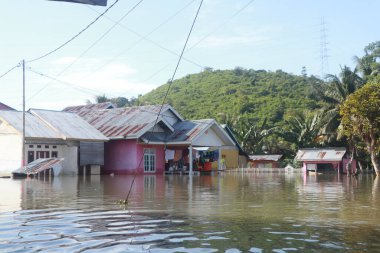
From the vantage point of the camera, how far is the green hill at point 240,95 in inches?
2280

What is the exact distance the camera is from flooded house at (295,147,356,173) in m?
36.0

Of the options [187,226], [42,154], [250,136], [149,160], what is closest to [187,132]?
[149,160]

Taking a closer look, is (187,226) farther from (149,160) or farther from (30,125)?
(149,160)

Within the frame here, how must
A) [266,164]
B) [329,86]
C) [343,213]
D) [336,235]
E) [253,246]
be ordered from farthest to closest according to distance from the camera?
1. [266,164]
2. [329,86]
3. [343,213]
4. [336,235]
5. [253,246]

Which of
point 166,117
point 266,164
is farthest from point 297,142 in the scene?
point 166,117

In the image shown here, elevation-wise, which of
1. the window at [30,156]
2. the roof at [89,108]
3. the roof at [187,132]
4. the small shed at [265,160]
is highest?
the roof at [89,108]

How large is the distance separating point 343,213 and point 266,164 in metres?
34.3

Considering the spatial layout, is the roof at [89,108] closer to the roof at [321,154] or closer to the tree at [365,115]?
the roof at [321,154]

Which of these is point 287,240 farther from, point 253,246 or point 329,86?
point 329,86

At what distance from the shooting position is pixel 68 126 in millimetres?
29938

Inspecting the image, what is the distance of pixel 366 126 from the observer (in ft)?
103

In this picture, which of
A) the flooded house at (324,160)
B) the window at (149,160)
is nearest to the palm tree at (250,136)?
the flooded house at (324,160)

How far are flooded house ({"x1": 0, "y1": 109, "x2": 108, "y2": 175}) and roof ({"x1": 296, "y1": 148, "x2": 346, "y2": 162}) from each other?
15820 millimetres

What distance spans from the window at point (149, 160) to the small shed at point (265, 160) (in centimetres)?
1245
